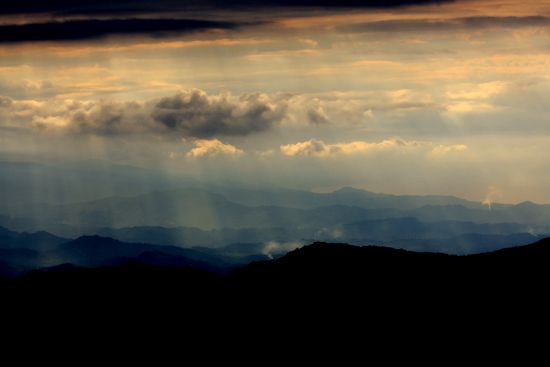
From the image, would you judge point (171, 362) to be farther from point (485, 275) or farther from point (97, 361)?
point (485, 275)

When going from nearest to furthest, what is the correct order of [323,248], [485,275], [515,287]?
[515,287], [485,275], [323,248]

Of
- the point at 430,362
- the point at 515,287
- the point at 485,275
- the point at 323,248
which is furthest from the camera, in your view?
the point at 323,248

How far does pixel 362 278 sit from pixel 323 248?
68.4 feet

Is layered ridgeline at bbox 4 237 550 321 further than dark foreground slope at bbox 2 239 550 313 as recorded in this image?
No

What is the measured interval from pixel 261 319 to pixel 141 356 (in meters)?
20.8

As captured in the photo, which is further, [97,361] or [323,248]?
[323,248]

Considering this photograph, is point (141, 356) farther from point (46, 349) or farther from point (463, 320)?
point (463, 320)

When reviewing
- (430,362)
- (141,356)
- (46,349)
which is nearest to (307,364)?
(430,362)

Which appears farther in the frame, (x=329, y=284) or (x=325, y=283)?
(x=325, y=283)

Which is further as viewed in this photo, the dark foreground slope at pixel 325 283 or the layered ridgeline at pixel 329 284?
the dark foreground slope at pixel 325 283

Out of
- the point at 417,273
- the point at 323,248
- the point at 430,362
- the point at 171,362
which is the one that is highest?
the point at 323,248

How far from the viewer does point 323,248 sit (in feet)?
545

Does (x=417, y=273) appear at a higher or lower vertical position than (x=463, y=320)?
higher

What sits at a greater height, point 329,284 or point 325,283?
point 325,283
